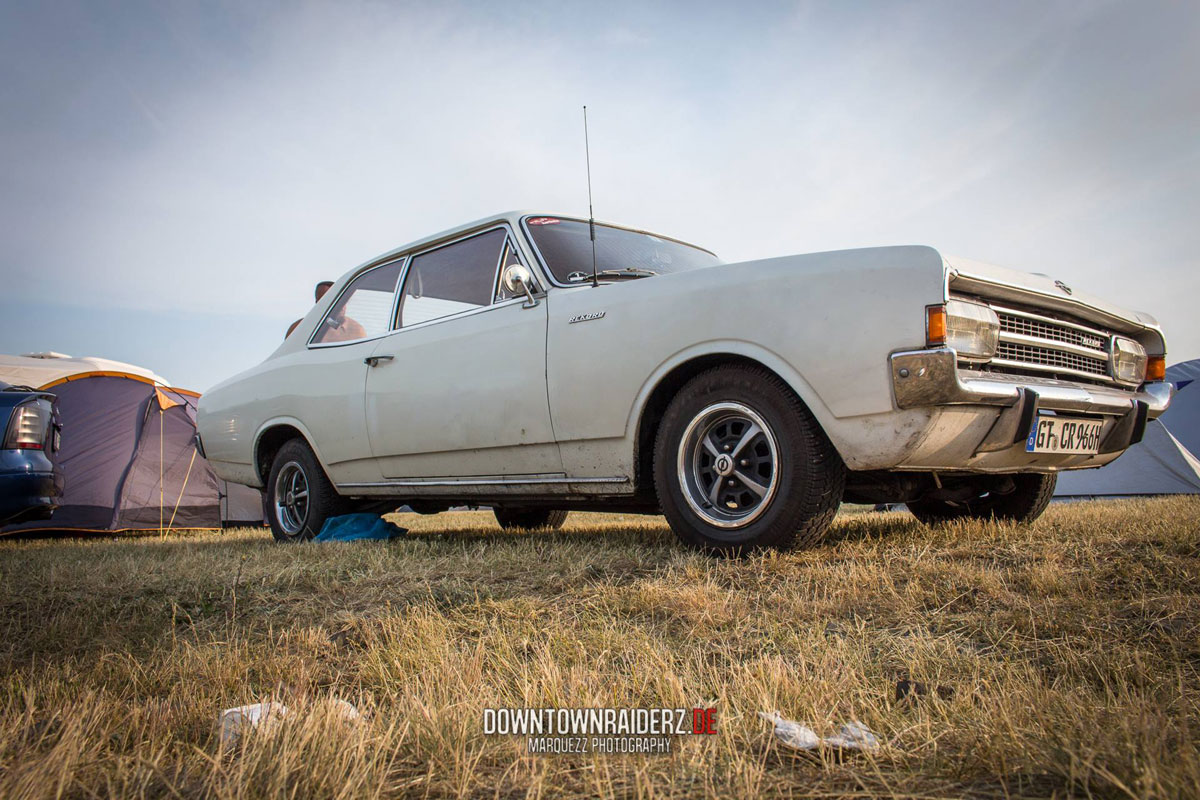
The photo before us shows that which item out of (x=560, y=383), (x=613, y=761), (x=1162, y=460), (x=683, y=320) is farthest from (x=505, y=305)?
(x=1162, y=460)

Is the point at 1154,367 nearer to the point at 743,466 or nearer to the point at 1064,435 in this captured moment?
the point at 1064,435

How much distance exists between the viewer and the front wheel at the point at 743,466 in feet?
8.87

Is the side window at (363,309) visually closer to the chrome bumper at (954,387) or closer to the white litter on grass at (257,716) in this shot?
the chrome bumper at (954,387)

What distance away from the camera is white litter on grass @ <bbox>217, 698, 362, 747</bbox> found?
1.30m

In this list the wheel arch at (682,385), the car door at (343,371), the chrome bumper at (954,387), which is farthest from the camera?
the car door at (343,371)

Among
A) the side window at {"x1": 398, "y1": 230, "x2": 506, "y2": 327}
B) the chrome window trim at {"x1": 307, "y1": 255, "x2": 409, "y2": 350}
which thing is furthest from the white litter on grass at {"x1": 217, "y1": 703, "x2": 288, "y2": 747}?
the chrome window trim at {"x1": 307, "y1": 255, "x2": 409, "y2": 350}

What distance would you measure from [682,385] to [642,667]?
64.9 inches

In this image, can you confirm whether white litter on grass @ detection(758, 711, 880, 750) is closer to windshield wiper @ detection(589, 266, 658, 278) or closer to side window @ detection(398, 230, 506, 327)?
windshield wiper @ detection(589, 266, 658, 278)

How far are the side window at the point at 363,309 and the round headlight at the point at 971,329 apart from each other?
10.2 ft

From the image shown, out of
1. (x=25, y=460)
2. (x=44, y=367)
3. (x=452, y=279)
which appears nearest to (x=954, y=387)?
(x=452, y=279)

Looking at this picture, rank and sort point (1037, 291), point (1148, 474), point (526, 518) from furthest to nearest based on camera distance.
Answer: point (1148, 474) → point (526, 518) → point (1037, 291)

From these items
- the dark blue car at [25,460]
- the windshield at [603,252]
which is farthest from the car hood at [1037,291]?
the dark blue car at [25,460]

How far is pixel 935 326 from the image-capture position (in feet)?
8.07

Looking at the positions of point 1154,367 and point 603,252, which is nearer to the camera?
point 1154,367
